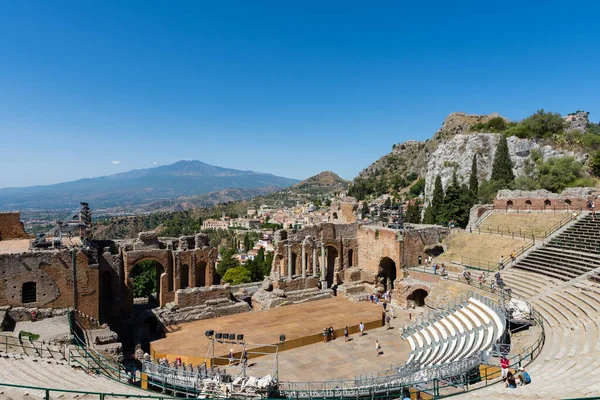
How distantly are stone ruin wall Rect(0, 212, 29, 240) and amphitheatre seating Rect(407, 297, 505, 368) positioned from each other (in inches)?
1167

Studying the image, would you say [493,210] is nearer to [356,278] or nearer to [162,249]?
[356,278]

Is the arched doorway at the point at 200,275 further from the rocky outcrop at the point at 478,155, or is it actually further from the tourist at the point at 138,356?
the rocky outcrop at the point at 478,155

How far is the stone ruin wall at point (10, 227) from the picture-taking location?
29.8 meters

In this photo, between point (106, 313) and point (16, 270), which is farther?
point (106, 313)

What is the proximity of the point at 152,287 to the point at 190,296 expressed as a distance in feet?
67.7

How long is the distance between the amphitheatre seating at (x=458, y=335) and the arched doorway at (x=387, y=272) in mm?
13586

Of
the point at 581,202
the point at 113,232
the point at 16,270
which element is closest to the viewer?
the point at 16,270

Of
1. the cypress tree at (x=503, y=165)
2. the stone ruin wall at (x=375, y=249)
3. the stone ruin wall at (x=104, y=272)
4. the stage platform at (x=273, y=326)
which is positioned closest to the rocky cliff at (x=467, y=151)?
the cypress tree at (x=503, y=165)

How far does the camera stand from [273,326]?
27125 millimetres

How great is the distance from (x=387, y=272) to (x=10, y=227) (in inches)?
1291

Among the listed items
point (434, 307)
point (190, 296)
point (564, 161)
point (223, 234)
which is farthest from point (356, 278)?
point (223, 234)

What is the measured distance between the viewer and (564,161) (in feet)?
154

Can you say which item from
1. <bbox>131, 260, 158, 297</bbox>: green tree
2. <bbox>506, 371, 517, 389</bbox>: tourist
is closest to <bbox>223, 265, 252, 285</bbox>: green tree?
<bbox>131, 260, 158, 297</bbox>: green tree

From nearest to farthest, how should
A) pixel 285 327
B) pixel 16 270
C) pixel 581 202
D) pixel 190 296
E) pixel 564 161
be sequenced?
pixel 16 270
pixel 285 327
pixel 190 296
pixel 581 202
pixel 564 161
